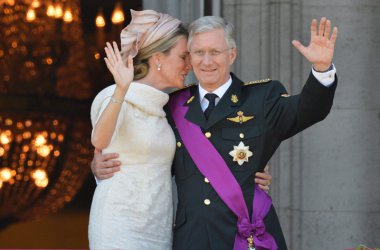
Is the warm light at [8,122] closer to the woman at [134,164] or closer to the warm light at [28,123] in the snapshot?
the warm light at [28,123]

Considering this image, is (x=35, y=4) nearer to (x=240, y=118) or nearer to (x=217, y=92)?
(x=217, y=92)

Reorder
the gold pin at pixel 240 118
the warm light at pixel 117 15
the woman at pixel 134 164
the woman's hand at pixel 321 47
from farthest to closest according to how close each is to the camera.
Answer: the warm light at pixel 117 15
the gold pin at pixel 240 118
the woman at pixel 134 164
the woman's hand at pixel 321 47

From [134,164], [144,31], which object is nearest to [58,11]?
[144,31]

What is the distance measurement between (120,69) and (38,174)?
3.59 meters

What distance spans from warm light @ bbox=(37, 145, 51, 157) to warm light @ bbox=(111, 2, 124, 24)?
115cm

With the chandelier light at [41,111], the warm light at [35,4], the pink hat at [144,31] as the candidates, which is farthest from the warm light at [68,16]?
the pink hat at [144,31]

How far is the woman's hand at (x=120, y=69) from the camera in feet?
15.3

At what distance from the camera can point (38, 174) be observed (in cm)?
814

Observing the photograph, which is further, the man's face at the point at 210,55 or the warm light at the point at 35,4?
the warm light at the point at 35,4

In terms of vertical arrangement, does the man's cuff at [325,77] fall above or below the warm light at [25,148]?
above

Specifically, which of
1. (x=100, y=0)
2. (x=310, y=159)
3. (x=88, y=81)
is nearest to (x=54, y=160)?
(x=88, y=81)

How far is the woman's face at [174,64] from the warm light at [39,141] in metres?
3.13

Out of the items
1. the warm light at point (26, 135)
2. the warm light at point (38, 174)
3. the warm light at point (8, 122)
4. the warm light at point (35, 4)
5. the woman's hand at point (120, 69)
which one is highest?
the woman's hand at point (120, 69)

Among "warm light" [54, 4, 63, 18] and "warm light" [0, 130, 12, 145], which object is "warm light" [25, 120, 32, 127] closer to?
"warm light" [0, 130, 12, 145]
